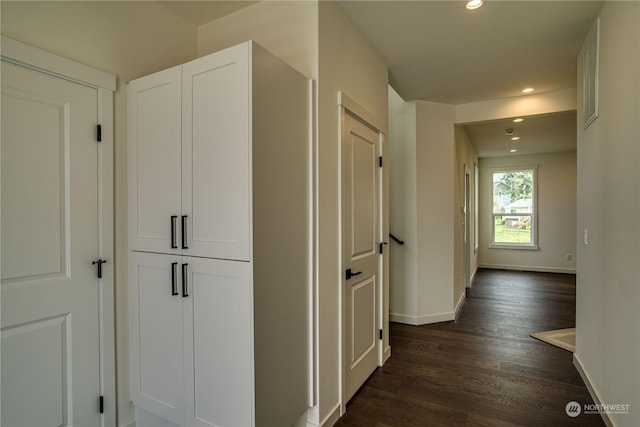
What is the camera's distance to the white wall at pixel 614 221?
165 cm

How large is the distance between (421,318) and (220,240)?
10.3 feet

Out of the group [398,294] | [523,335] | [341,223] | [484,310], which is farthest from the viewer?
[484,310]

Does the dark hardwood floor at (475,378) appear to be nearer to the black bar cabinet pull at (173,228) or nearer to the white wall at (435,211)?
the white wall at (435,211)

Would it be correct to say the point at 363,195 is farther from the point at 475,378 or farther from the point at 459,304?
the point at 459,304

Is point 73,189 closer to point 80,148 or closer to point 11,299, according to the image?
point 80,148

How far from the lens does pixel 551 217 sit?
7137 mm

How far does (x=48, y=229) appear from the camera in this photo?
1625mm

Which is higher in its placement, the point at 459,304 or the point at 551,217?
the point at 551,217

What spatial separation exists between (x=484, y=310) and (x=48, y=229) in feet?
15.5

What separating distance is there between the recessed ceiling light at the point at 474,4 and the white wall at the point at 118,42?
1954mm

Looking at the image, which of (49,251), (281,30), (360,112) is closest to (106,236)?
(49,251)

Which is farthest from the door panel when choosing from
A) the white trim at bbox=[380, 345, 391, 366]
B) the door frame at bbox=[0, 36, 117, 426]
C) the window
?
the window

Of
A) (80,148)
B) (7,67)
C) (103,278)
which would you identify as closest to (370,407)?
(103,278)

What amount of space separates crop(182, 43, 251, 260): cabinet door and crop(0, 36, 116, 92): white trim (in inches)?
20.5
